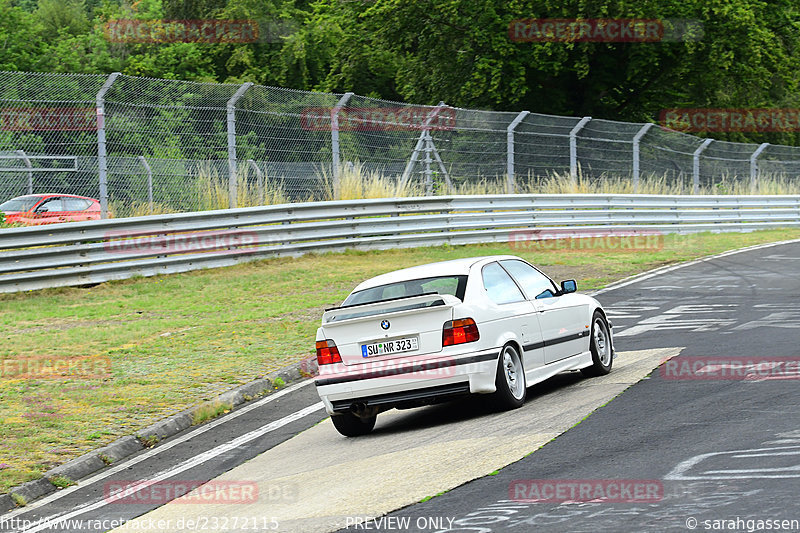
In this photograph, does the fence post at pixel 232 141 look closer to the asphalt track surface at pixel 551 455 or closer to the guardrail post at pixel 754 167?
the asphalt track surface at pixel 551 455

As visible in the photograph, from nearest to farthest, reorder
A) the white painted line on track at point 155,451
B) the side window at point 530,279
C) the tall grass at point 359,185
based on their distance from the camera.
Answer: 1. the white painted line on track at point 155,451
2. the side window at point 530,279
3. the tall grass at point 359,185

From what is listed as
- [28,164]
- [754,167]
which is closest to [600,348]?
[28,164]

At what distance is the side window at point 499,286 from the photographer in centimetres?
941

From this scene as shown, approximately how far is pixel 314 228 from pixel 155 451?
1337cm

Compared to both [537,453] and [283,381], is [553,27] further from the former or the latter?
[537,453]

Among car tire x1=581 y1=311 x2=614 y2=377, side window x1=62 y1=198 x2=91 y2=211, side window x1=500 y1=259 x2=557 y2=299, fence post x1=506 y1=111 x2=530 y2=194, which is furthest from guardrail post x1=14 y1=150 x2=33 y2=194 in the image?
fence post x1=506 y1=111 x2=530 y2=194

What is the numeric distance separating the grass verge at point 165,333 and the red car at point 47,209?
2238mm

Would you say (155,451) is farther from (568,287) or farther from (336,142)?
(336,142)

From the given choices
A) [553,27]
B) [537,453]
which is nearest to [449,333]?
[537,453]

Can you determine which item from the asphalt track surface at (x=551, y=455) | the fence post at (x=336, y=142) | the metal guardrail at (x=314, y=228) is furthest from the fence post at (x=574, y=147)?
the asphalt track surface at (x=551, y=455)

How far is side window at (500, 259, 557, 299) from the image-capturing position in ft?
33.1

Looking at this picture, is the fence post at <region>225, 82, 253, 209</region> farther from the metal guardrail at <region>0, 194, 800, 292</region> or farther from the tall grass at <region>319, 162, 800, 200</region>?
the tall grass at <region>319, 162, 800, 200</region>

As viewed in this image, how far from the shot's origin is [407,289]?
957 cm

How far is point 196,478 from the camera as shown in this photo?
7.85 metres
